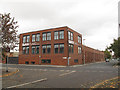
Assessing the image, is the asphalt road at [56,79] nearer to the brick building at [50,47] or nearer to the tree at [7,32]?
the tree at [7,32]

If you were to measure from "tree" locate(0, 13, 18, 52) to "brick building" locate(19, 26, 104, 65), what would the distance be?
1664 cm

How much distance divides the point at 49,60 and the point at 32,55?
720 centimetres

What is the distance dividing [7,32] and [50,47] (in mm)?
18856

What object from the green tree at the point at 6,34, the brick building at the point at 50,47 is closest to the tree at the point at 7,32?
the green tree at the point at 6,34

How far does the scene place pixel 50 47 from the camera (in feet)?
109

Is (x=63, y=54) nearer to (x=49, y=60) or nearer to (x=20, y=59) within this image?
(x=49, y=60)

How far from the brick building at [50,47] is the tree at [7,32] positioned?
16644 mm

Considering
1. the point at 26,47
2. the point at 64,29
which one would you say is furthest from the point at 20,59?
the point at 64,29

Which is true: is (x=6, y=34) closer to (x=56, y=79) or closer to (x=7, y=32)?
(x=7, y=32)

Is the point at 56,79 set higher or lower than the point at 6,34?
lower

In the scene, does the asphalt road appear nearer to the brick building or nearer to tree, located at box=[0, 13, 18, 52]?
tree, located at box=[0, 13, 18, 52]

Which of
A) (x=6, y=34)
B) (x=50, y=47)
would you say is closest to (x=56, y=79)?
(x=6, y=34)

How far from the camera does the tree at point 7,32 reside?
48.4 feet

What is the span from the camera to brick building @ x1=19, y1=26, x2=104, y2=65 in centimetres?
3081
